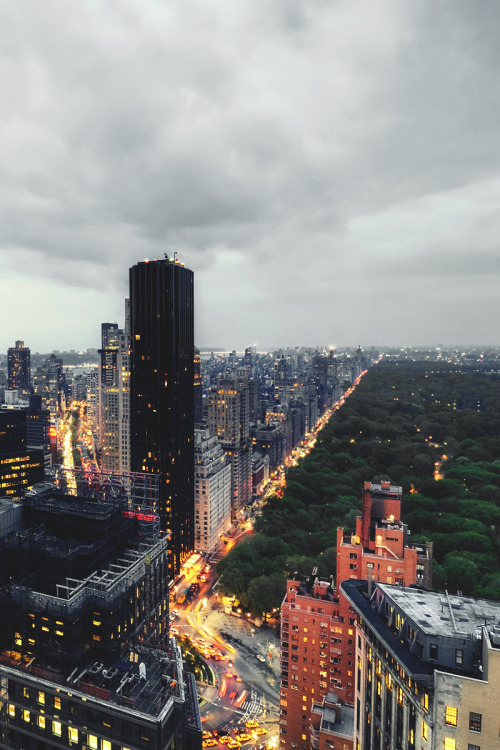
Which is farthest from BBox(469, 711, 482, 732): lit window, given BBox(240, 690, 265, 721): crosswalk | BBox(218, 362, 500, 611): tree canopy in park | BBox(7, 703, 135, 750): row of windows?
BBox(218, 362, 500, 611): tree canopy in park

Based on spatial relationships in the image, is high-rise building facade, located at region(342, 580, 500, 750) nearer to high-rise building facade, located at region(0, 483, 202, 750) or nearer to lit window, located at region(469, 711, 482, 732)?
lit window, located at region(469, 711, 482, 732)

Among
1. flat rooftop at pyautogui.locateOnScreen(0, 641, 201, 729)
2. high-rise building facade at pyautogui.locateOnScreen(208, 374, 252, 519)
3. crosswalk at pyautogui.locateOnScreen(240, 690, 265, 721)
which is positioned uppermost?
high-rise building facade at pyautogui.locateOnScreen(208, 374, 252, 519)

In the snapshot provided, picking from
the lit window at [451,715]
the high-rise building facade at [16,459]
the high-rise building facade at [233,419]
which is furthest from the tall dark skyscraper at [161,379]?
the lit window at [451,715]

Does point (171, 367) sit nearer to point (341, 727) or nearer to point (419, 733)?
point (341, 727)

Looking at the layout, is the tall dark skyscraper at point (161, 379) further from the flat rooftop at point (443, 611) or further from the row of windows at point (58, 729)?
the flat rooftop at point (443, 611)

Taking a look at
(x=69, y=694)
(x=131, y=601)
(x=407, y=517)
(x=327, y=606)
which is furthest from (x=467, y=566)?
(x=69, y=694)

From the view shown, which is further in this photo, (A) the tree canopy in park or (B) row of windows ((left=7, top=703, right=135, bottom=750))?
(A) the tree canopy in park
